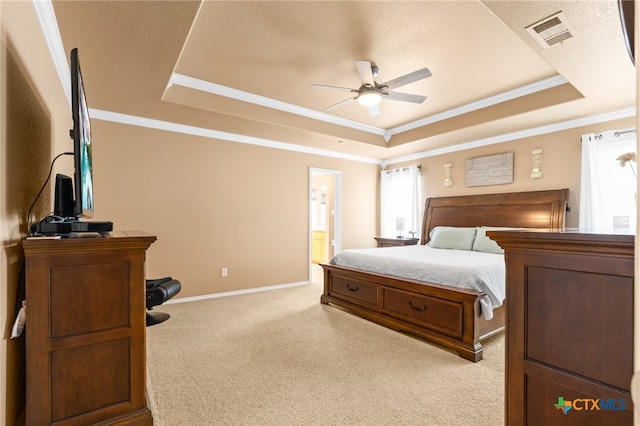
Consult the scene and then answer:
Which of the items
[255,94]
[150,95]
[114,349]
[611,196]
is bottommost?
[114,349]

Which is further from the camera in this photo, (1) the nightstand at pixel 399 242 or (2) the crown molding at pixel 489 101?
(1) the nightstand at pixel 399 242

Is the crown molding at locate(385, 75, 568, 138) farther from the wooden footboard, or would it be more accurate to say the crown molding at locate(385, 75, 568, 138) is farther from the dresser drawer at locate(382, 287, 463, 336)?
the dresser drawer at locate(382, 287, 463, 336)

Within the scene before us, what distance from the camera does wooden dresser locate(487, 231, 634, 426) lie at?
0.89 meters

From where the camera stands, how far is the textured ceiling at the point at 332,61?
2.14 m

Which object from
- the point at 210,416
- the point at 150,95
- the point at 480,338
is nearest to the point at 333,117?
the point at 150,95

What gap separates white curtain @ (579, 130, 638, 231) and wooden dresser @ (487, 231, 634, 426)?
134 inches

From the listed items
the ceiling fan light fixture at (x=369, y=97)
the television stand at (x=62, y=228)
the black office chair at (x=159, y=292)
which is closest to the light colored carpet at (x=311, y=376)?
the black office chair at (x=159, y=292)

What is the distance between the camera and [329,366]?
7.87 ft

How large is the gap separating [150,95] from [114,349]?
103 inches

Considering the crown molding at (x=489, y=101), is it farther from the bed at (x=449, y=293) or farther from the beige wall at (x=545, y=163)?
the bed at (x=449, y=293)

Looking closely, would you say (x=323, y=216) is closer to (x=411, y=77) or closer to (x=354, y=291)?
(x=354, y=291)

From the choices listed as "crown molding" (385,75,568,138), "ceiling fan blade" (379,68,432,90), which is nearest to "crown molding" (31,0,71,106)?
"ceiling fan blade" (379,68,432,90)

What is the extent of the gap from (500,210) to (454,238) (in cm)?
84

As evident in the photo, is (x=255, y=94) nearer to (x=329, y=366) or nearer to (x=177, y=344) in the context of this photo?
(x=177, y=344)
